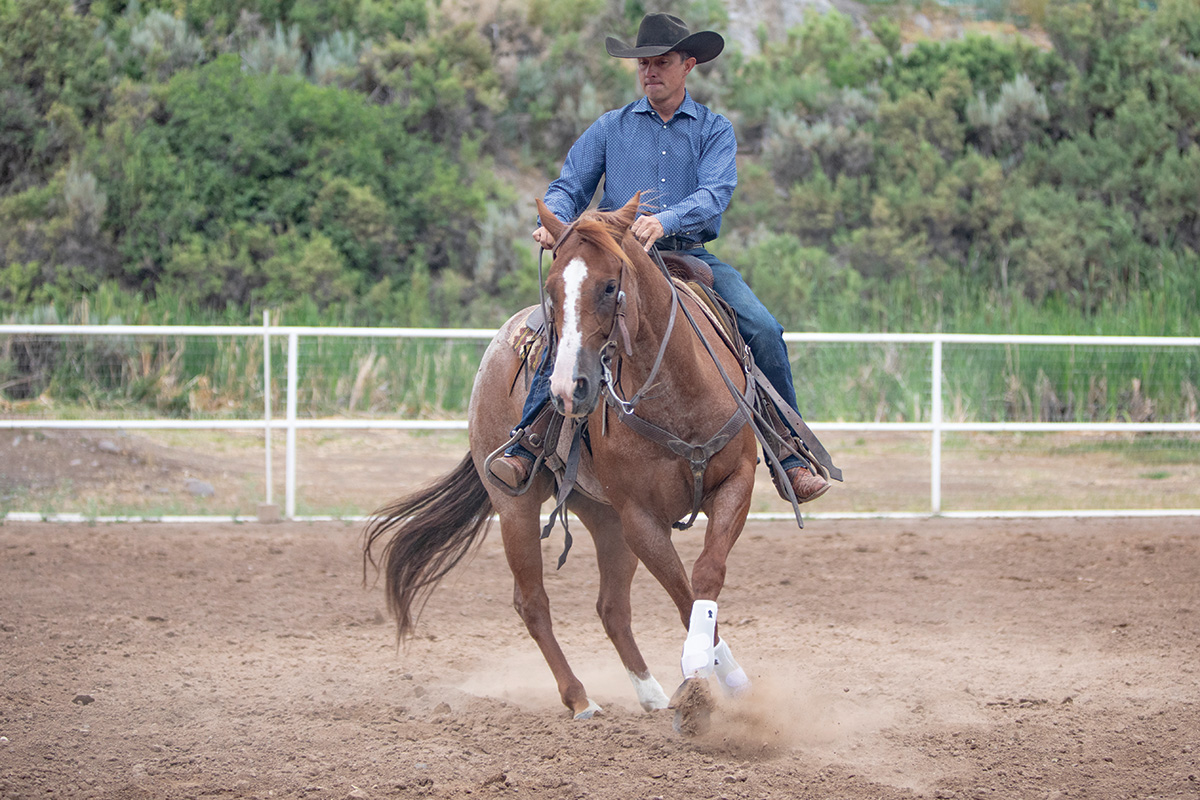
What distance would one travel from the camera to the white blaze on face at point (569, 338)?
3.15 metres

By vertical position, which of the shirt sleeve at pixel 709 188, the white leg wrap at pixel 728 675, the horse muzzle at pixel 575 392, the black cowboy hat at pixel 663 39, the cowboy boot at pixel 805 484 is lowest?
the white leg wrap at pixel 728 675

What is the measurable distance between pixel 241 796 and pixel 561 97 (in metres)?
17.6

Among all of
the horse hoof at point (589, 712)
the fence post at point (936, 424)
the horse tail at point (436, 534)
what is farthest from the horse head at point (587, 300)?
the fence post at point (936, 424)

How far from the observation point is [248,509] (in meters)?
9.57

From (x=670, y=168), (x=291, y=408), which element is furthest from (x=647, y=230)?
(x=291, y=408)

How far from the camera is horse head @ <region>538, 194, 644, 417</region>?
125 inches

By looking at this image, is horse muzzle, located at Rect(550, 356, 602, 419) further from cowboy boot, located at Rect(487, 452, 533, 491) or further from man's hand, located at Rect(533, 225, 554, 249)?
cowboy boot, located at Rect(487, 452, 533, 491)

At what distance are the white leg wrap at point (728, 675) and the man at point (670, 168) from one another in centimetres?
67

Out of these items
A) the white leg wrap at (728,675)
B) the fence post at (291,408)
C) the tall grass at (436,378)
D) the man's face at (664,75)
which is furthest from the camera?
the tall grass at (436,378)

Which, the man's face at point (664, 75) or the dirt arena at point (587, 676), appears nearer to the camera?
the dirt arena at point (587, 676)

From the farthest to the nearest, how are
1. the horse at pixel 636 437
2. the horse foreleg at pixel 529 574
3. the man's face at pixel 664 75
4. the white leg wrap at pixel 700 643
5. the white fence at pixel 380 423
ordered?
1. the white fence at pixel 380 423
2. the horse foreleg at pixel 529 574
3. the man's face at pixel 664 75
4. the white leg wrap at pixel 700 643
5. the horse at pixel 636 437

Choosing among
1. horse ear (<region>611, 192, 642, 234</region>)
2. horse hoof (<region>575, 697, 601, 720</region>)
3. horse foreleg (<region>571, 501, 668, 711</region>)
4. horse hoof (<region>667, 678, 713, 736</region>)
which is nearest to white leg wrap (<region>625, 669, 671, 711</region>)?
horse foreleg (<region>571, 501, 668, 711</region>)

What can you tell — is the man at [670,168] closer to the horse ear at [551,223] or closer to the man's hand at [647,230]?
the man's hand at [647,230]

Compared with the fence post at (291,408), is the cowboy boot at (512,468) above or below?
above
